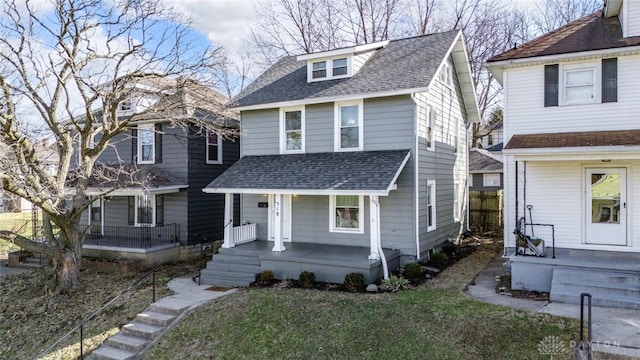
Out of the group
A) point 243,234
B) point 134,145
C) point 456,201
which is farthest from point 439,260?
point 134,145

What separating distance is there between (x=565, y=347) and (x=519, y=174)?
19.2 feet

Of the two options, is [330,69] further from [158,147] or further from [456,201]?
[158,147]

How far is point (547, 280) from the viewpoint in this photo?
9.66m

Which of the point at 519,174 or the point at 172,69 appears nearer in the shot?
the point at 519,174

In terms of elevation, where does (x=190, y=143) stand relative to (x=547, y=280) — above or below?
above

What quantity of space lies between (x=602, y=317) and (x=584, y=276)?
161cm

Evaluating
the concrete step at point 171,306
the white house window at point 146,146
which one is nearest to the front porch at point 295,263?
the concrete step at point 171,306

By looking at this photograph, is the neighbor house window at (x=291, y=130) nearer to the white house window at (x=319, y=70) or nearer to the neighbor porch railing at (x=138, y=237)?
the white house window at (x=319, y=70)

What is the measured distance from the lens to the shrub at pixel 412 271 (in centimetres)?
1114

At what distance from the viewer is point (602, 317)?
25.6ft

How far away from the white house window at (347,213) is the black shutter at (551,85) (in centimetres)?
572

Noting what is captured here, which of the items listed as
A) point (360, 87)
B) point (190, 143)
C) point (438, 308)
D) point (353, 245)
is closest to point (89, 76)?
point (190, 143)

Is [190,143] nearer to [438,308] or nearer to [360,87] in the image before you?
[360,87]

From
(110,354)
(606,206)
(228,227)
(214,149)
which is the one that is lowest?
(110,354)
